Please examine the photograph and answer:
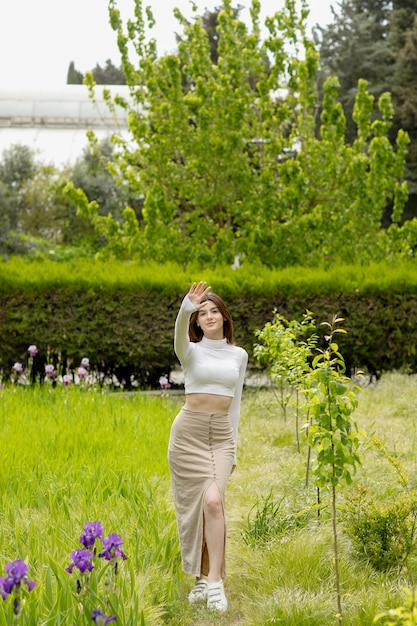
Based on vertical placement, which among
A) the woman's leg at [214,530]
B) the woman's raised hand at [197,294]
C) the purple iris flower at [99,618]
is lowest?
the woman's leg at [214,530]

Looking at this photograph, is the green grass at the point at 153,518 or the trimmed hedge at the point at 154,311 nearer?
the green grass at the point at 153,518

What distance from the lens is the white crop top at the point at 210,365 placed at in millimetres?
3518

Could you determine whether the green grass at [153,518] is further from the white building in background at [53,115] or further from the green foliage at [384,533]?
the white building in background at [53,115]

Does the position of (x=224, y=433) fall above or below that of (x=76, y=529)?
above

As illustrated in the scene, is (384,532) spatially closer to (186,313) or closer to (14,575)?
(186,313)

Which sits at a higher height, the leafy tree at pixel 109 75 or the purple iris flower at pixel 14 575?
the leafy tree at pixel 109 75

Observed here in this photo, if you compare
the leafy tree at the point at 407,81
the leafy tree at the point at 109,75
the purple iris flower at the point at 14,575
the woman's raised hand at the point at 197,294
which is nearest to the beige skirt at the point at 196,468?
the woman's raised hand at the point at 197,294

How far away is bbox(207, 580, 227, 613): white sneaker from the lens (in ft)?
10.6

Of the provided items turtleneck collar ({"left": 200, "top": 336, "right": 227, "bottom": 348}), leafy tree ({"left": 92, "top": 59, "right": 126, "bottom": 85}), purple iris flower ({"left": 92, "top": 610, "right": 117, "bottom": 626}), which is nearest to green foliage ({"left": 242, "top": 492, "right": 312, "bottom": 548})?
turtleneck collar ({"left": 200, "top": 336, "right": 227, "bottom": 348})

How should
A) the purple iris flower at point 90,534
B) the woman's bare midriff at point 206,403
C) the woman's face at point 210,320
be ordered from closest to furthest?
the purple iris flower at point 90,534, the woman's bare midriff at point 206,403, the woman's face at point 210,320

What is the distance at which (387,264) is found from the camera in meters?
9.40

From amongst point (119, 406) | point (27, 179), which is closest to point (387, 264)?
point (119, 406)

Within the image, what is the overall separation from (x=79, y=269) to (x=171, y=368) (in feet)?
4.98

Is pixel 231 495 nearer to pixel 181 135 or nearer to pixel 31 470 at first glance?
pixel 31 470
